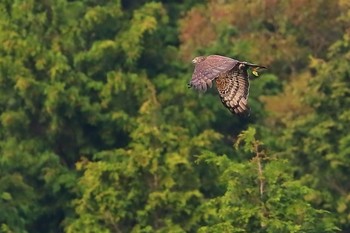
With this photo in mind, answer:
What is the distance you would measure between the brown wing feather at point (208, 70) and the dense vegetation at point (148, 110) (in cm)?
1065

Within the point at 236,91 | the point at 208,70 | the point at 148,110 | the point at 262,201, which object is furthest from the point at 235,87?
the point at 148,110

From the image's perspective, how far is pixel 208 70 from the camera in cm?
1819

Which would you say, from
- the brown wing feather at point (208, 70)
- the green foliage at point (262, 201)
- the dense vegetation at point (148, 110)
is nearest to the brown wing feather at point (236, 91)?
the brown wing feather at point (208, 70)

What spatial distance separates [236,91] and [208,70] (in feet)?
5.65

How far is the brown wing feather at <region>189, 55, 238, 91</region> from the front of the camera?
58.2 feet

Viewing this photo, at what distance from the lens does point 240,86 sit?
1986cm

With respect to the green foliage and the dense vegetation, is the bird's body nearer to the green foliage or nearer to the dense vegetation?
the green foliage

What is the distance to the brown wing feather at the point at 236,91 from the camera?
1981cm

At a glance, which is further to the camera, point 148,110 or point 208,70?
point 148,110

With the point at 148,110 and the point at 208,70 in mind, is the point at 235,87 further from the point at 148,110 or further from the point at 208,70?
the point at 148,110

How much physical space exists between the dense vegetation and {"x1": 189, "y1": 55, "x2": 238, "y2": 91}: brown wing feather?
419 inches

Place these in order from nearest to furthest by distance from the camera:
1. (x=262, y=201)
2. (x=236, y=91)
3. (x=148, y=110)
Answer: (x=236, y=91) → (x=262, y=201) → (x=148, y=110)

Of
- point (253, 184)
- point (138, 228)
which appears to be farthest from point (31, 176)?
point (253, 184)

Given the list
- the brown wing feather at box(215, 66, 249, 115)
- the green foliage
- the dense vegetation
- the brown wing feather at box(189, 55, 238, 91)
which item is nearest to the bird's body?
the brown wing feather at box(215, 66, 249, 115)
